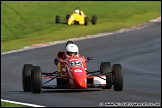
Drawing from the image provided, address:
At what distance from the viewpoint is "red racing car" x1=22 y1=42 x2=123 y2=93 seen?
1497cm

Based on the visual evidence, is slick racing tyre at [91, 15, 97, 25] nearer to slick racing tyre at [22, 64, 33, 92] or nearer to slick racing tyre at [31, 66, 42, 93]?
slick racing tyre at [22, 64, 33, 92]

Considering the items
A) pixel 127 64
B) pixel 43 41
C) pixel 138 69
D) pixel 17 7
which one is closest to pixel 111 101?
pixel 138 69

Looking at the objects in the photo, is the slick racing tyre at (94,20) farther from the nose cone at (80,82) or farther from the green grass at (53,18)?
the nose cone at (80,82)

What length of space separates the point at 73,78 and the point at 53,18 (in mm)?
36768

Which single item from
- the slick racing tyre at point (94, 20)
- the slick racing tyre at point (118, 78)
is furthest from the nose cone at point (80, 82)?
the slick racing tyre at point (94, 20)

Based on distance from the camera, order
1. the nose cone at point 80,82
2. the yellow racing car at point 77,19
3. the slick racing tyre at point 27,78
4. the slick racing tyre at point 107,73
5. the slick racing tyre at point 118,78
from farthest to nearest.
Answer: the yellow racing car at point 77,19 → the slick racing tyre at point 27,78 → the slick racing tyre at point 107,73 → the slick racing tyre at point 118,78 → the nose cone at point 80,82

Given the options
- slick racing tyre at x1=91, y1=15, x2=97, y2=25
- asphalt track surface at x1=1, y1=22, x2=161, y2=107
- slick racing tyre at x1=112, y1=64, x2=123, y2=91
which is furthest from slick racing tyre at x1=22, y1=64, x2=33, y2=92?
slick racing tyre at x1=91, y1=15, x2=97, y2=25

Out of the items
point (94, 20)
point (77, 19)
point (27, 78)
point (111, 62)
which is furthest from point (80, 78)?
point (94, 20)

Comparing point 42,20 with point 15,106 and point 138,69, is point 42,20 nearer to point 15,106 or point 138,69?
point 138,69

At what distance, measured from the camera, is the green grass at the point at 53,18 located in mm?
39594

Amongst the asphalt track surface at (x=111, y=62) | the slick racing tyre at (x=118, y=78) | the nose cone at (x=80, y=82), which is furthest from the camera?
the slick racing tyre at (x=118, y=78)

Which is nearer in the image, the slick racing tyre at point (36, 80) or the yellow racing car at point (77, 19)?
the slick racing tyre at point (36, 80)

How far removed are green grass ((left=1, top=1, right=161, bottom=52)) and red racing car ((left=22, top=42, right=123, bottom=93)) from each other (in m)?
17.1

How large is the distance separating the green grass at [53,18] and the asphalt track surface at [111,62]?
3.04 meters
